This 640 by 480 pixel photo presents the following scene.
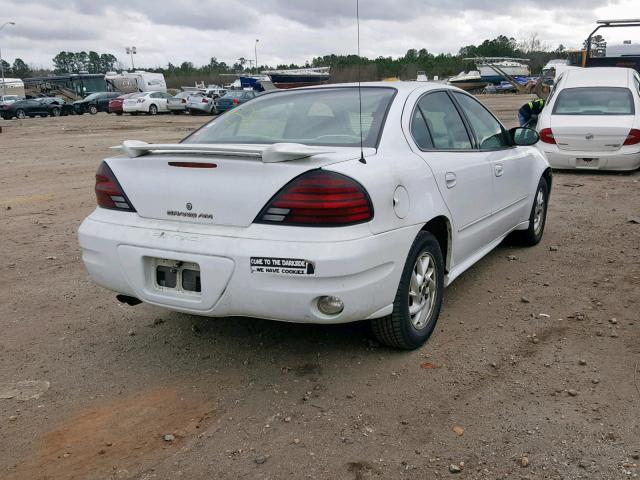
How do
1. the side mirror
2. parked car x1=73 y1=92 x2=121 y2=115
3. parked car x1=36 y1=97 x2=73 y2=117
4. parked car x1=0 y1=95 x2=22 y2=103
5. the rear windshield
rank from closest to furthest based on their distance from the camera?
1. the side mirror
2. the rear windshield
3. parked car x1=0 y1=95 x2=22 y2=103
4. parked car x1=36 y1=97 x2=73 y2=117
5. parked car x1=73 y1=92 x2=121 y2=115

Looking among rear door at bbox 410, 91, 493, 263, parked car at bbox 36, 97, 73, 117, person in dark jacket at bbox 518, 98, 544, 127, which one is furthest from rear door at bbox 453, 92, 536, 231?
parked car at bbox 36, 97, 73, 117

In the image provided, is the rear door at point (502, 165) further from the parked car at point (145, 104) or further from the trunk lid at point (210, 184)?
the parked car at point (145, 104)

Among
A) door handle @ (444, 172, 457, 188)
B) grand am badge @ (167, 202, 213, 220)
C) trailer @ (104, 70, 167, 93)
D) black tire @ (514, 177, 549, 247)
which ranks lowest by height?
black tire @ (514, 177, 549, 247)

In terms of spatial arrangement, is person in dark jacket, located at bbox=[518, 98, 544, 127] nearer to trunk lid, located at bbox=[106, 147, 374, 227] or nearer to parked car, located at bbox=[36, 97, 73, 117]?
trunk lid, located at bbox=[106, 147, 374, 227]

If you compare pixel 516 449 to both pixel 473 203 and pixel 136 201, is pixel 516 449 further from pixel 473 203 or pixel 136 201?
pixel 136 201

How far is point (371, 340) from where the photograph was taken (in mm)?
3779

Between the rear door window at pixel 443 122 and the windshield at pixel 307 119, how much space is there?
29 cm

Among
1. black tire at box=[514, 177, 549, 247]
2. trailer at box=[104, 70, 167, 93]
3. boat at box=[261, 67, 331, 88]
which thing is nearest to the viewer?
black tire at box=[514, 177, 549, 247]

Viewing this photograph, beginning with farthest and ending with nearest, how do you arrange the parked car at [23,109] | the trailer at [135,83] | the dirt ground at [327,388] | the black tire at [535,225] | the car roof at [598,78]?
the trailer at [135,83] → the parked car at [23,109] → the car roof at [598,78] → the black tire at [535,225] → the dirt ground at [327,388]

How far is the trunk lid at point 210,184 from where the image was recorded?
3020mm

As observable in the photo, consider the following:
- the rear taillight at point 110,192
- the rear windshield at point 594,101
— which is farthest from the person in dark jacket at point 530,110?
the rear taillight at point 110,192

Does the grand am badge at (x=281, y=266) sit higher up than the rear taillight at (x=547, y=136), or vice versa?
the rear taillight at (x=547, y=136)

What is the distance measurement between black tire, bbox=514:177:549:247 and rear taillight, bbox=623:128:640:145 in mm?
4657

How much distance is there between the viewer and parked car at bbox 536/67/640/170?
32.3ft
